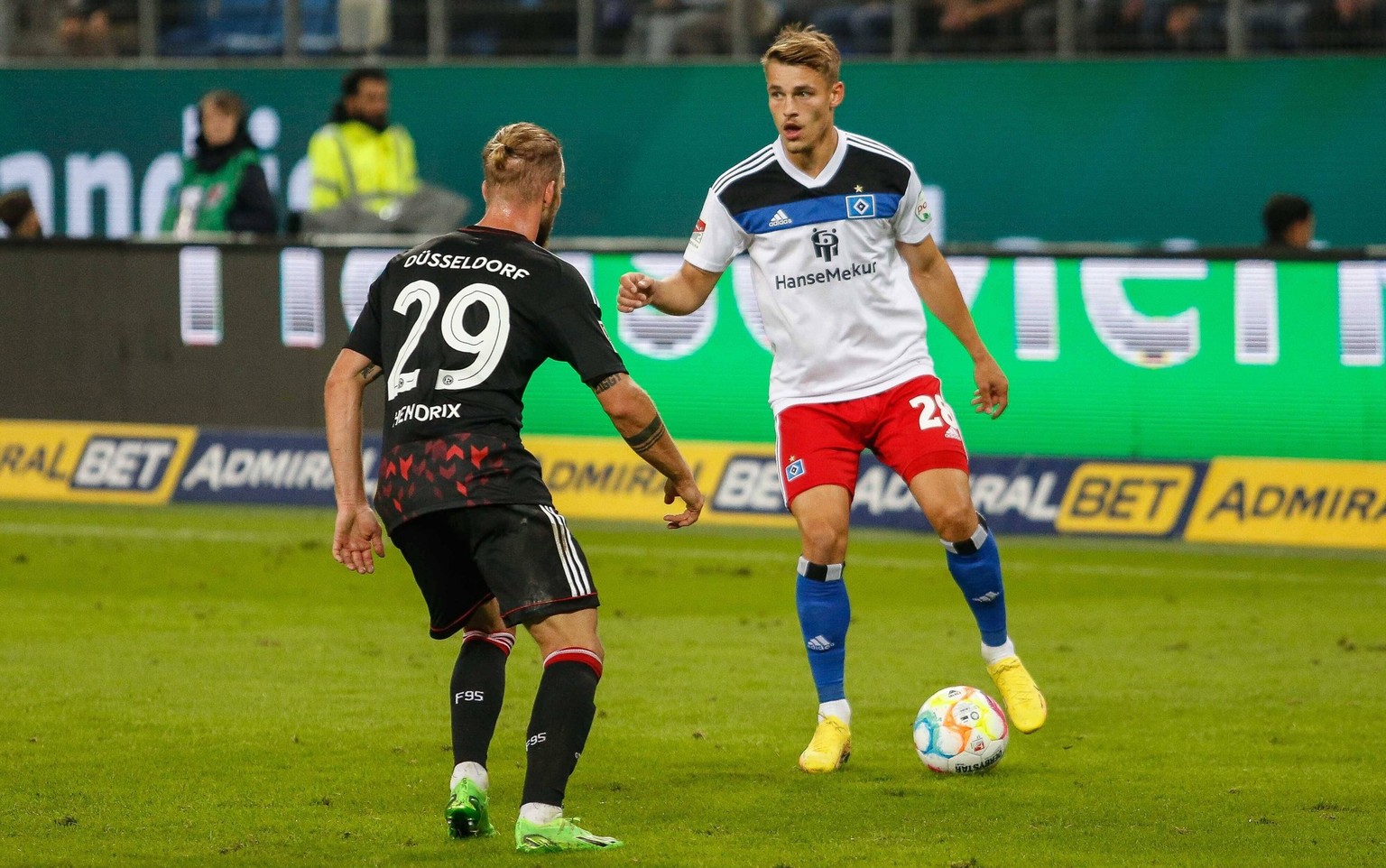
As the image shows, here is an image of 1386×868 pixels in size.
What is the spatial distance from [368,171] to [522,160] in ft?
33.5

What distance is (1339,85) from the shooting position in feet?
56.0

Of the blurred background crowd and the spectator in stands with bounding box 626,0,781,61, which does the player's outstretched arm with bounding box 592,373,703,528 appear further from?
the spectator in stands with bounding box 626,0,781,61

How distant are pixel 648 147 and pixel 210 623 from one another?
31.4ft

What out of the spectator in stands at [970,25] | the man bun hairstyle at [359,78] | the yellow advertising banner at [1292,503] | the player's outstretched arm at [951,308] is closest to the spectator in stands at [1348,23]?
the spectator in stands at [970,25]

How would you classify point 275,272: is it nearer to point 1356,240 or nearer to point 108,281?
point 108,281

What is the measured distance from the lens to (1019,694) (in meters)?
7.54

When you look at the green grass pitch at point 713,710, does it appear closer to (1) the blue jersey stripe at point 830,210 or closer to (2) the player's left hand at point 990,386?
(2) the player's left hand at point 990,386

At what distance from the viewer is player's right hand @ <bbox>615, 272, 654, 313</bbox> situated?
7.04 meters

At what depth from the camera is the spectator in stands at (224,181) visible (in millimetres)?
15555

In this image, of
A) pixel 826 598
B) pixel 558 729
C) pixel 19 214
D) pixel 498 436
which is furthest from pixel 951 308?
pixel 19 214

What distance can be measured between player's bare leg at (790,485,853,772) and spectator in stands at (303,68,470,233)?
28.5 feet

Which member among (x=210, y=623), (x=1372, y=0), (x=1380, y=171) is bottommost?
(x=210, y=623)

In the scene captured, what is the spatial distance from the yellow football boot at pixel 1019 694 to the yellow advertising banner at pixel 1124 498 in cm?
550

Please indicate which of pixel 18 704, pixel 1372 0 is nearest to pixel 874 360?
pixel 18 704
